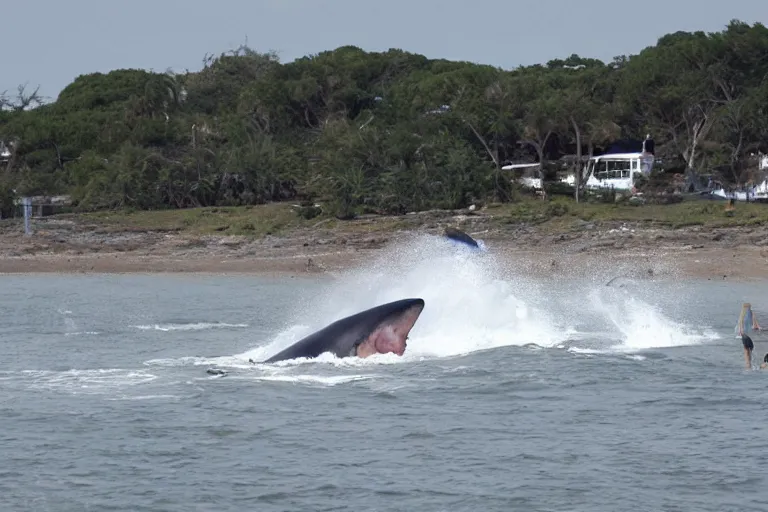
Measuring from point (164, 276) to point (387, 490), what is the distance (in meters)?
33.9

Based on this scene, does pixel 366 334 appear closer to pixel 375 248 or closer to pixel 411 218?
pixel 375 248

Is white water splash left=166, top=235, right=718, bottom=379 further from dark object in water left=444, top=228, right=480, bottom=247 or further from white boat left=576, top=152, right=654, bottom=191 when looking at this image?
white boat left=576, top=152, right=654, bottom=191

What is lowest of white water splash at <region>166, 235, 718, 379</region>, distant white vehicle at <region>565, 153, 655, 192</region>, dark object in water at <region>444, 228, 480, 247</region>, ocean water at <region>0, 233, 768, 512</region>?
ocean water at <region>0, 233, 768, 512</region>

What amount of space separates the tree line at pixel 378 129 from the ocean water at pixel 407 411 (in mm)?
27692

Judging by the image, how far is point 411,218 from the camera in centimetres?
5491

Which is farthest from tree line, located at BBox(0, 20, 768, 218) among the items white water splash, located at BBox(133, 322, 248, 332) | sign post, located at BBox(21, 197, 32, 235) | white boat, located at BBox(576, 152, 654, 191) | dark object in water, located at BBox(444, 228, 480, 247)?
white water splash, located at BBox(133, 322, 248, 332)

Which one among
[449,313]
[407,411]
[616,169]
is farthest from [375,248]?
[407,411]

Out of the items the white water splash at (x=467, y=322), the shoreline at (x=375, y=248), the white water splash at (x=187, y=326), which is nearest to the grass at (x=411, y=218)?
the shoreline at (x=375, y=248)

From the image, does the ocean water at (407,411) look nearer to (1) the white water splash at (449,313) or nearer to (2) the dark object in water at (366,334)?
(1) the white water splash at (449,313)

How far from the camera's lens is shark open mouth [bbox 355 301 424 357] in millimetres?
21781

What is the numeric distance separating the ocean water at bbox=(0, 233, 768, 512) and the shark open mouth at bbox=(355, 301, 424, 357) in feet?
0.87

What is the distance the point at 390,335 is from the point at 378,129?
43.7 metres

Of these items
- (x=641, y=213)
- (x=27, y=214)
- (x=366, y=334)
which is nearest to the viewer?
(x=366, y=334)

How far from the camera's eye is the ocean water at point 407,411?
1485 centimetres
